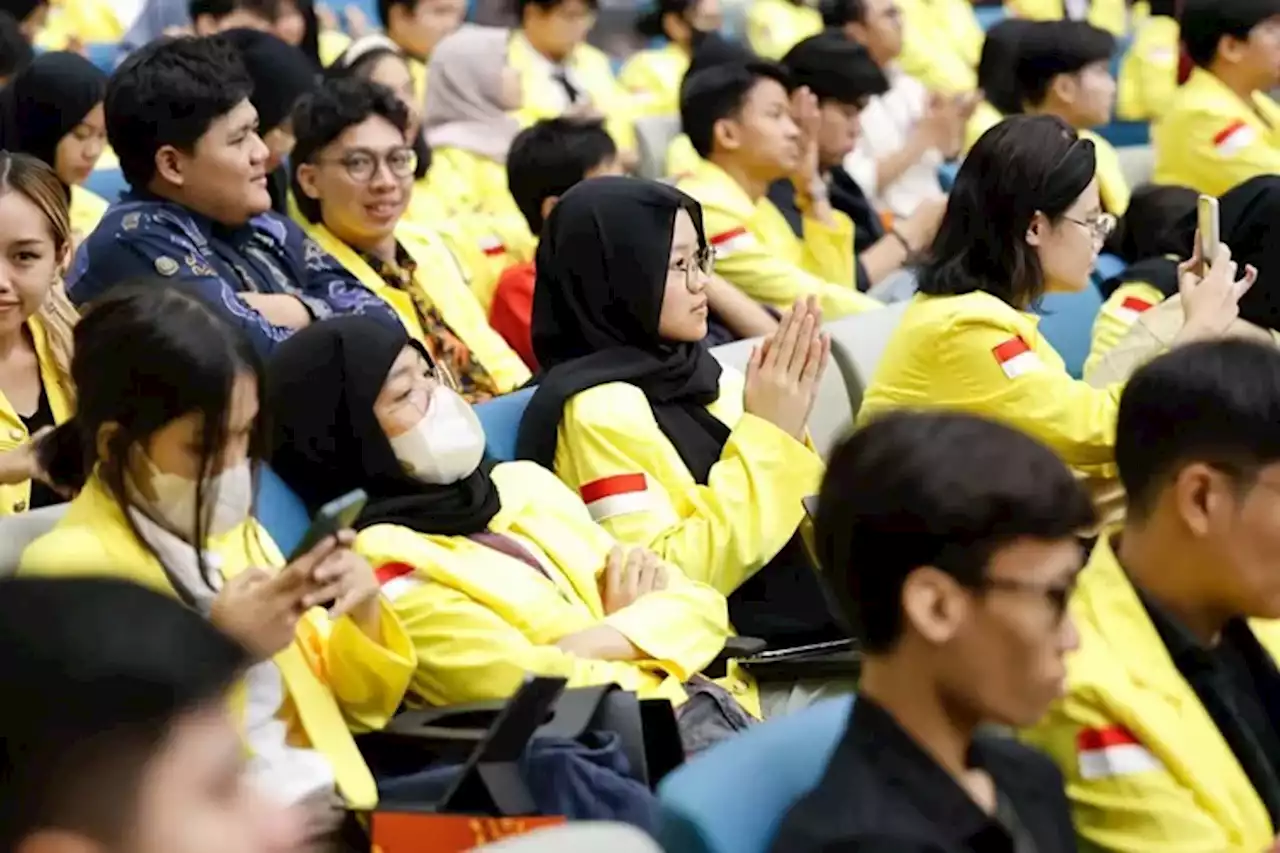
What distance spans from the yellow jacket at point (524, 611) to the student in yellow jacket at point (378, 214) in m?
1.06

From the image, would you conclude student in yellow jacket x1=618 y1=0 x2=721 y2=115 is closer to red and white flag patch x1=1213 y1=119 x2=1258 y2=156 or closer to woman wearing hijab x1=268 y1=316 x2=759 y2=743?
red and white flag patch x1=1213 y1=119 x2=1258 y2=156

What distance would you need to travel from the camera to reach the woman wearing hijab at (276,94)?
3.99 meters

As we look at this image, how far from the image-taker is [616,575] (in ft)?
8.56

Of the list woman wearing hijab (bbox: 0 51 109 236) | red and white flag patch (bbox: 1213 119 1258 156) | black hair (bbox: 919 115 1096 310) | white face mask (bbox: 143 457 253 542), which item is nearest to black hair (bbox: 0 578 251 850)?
white face mask (bbox: 143 457 253 542)

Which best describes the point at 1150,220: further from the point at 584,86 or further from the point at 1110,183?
the point at 584,86

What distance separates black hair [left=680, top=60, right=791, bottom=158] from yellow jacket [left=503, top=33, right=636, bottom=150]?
3.12ft

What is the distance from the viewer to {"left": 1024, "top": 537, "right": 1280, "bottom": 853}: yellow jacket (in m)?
1.83

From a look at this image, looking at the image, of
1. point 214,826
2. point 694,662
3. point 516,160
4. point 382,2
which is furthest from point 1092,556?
point 382,2

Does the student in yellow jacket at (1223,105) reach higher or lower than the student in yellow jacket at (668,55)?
higher

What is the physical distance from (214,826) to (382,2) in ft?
17.7

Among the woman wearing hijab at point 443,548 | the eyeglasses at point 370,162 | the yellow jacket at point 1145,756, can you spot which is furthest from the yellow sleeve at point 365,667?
the eyeglasses at point 370,162

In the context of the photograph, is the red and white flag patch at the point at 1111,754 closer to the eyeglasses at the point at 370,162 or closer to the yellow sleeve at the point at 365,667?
the yellow sleeve at the point at 365,667

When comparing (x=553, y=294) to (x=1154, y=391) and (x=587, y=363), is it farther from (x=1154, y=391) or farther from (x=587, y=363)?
(x=1154, y=391)

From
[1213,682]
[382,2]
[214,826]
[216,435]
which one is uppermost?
A: [214,826]
